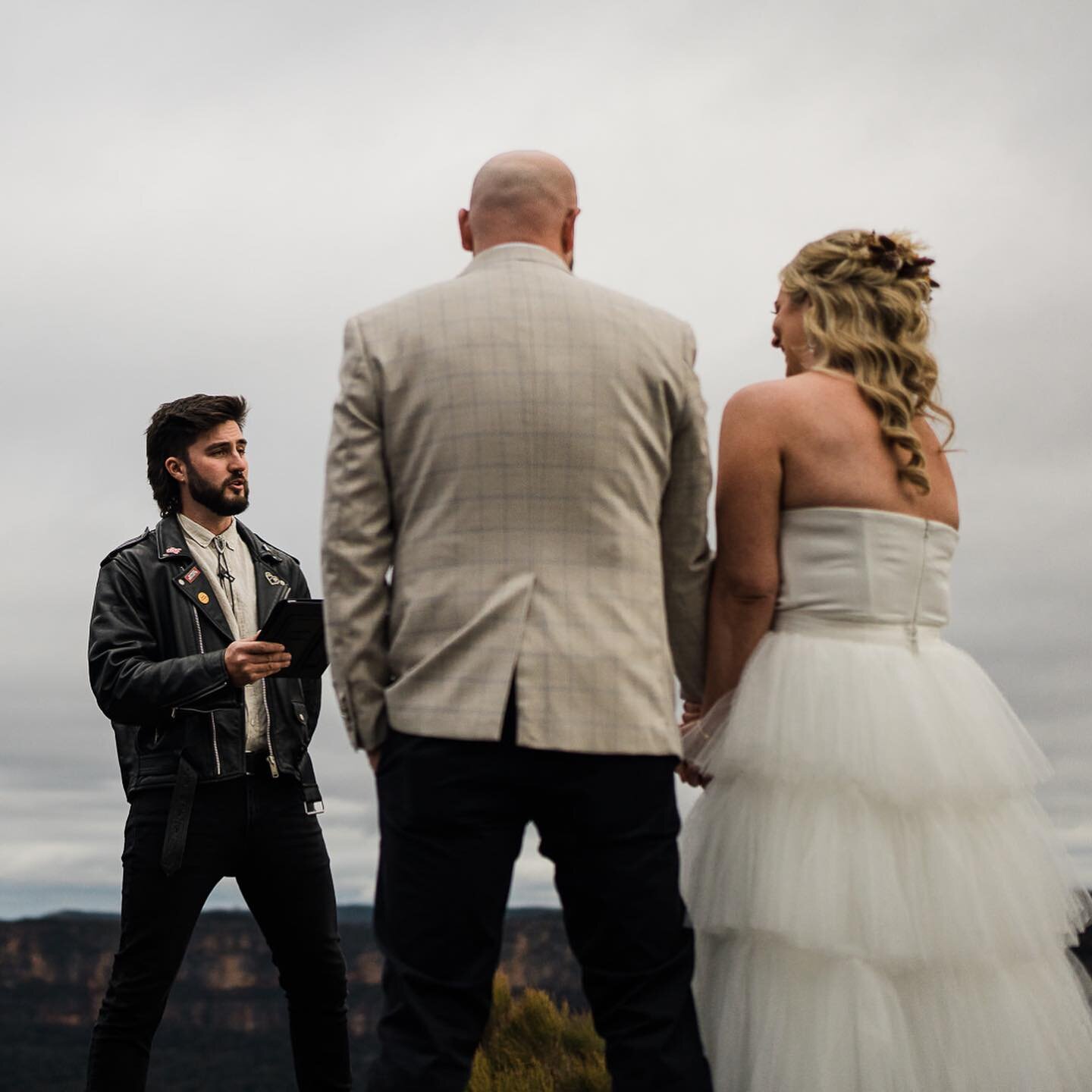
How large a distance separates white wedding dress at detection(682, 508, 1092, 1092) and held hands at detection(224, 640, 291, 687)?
1396mm

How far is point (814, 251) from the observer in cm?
303

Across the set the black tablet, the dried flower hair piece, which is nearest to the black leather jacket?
the black tablet

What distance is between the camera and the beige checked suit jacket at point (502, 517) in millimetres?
2357

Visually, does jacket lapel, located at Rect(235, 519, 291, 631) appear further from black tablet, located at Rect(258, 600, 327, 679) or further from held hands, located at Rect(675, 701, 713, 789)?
held hands, located at Rect(675, 701, 713, 789)

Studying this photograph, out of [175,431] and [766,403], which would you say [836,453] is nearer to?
[766,403]

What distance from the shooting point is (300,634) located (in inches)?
145

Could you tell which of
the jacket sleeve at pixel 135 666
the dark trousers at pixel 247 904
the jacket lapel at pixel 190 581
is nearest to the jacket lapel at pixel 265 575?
the jacket lapel at pixel 190 581

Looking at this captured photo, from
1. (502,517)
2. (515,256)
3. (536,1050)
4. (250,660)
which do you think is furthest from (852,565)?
(536,1050)

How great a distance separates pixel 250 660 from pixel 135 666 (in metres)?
0.37

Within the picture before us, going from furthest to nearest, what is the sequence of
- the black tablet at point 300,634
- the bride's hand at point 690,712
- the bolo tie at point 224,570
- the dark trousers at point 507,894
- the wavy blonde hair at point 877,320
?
the bolo tie at point 224,570, the black tablet at point 300,634, the bride's hand at point 690,712, the wavy blonde hair at point 877,320, the dark trousers at point 507,894

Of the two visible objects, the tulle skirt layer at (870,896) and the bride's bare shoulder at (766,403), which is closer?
the tulle skirt layer at (870,896)

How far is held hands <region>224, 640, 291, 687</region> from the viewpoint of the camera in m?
3.71

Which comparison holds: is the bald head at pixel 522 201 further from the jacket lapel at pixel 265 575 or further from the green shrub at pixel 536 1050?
the green shrub at pixel 536 1050

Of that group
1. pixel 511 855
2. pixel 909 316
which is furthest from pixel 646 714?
pixel 909 316
